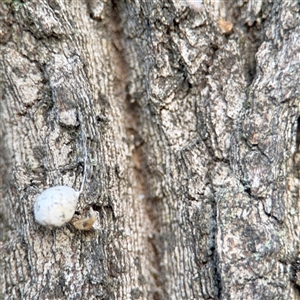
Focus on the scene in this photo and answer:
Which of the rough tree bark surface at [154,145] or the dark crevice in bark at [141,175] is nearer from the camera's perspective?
the rough tree bark surface at [154,145]

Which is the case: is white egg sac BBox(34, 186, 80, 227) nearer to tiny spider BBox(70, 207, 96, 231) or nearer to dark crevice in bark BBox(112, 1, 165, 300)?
tiny spider BBox(70, 207, 96, 231)

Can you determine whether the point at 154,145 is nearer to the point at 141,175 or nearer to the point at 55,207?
the point at 141,175

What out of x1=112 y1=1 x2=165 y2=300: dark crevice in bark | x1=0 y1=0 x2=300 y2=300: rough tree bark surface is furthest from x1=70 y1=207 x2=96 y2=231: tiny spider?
x1=112 y1=1 x2=165 y2=300: dark crevice in bark

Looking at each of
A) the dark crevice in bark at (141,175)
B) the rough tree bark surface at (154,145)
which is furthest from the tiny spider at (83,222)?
the dark crevice in bark at (141,175)

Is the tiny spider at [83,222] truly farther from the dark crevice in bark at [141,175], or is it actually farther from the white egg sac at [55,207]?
the dark crevice in bark at [141,175]

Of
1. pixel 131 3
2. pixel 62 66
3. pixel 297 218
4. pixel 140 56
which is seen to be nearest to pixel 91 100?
pixel 62 66
